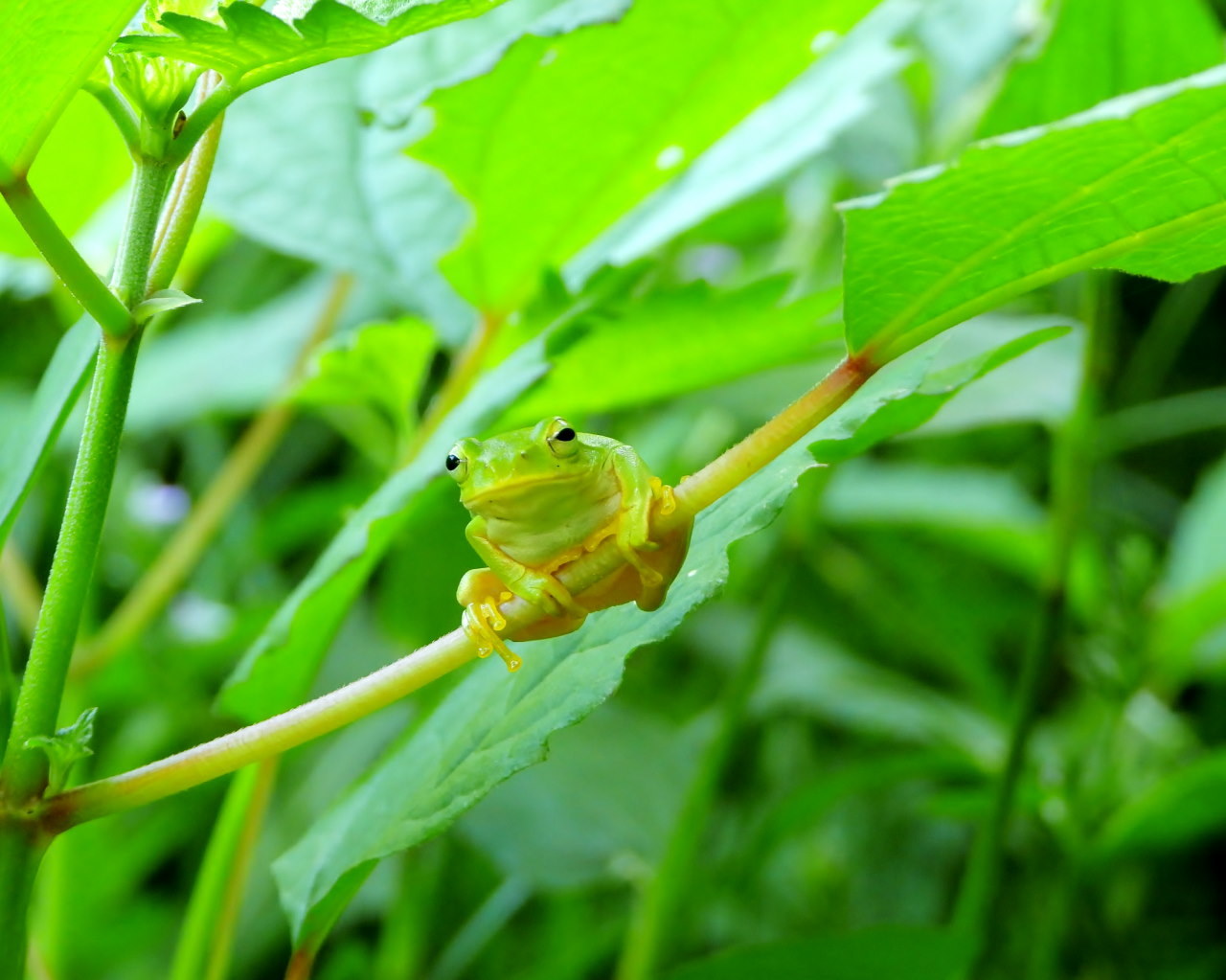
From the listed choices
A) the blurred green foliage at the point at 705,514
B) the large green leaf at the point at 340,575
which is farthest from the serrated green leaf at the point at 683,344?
the large green leaf at the point at 340,575

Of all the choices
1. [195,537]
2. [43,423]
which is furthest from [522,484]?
[195,537]

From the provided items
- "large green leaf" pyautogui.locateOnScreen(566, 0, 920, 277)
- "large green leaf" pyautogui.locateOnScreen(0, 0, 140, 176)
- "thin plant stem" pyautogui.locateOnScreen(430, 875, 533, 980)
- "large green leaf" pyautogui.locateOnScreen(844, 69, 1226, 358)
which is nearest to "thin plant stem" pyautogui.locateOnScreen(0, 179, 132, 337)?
"large green leaf" pyautogui.locateOnScreen(0, 0, 140, 176)

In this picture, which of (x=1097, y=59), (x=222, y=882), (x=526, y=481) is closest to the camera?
(x=526, y=481)

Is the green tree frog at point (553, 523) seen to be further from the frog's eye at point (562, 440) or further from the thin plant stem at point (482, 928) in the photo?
the thin plant stem at point (482, 928)

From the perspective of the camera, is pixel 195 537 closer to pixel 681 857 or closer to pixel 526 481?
pixel 681 857

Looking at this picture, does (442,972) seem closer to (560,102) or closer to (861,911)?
(861,911)
